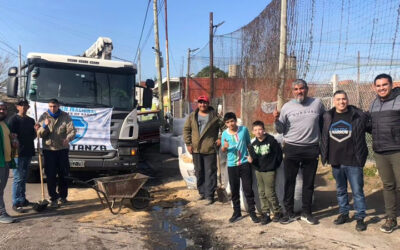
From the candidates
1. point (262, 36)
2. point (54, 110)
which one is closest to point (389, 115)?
point (54, 110)

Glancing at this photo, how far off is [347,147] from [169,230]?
2724mm

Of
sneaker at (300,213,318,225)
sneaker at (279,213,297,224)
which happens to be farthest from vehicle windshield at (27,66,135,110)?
sneaker at (300,213,318,225)

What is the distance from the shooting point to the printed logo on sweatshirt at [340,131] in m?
4.46

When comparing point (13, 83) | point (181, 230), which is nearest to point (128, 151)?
point (13, 83)

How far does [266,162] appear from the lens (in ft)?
15.7

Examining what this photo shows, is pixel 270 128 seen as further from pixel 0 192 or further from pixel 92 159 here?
pixel 0 192

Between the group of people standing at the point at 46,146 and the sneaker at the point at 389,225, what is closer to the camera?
the sneaker at the point at 389,225

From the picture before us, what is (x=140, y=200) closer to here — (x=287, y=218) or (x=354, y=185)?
(x=287, y=218)

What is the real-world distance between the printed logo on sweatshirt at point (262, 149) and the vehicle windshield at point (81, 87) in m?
3.71

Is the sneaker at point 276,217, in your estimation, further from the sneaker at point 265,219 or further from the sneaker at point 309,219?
A: the sneaker at point 309,219

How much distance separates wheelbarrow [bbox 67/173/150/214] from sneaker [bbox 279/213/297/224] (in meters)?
2.30

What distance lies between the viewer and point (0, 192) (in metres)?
4.95

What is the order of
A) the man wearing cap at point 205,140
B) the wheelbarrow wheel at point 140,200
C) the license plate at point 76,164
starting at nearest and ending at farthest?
1. the wheelbarrow wheel at point 140,200
2. the man wearing cap at point 205,140
3. the license plate at point 76,164

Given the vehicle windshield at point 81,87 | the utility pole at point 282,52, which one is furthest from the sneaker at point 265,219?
the vehicle windshield at point 81,87
